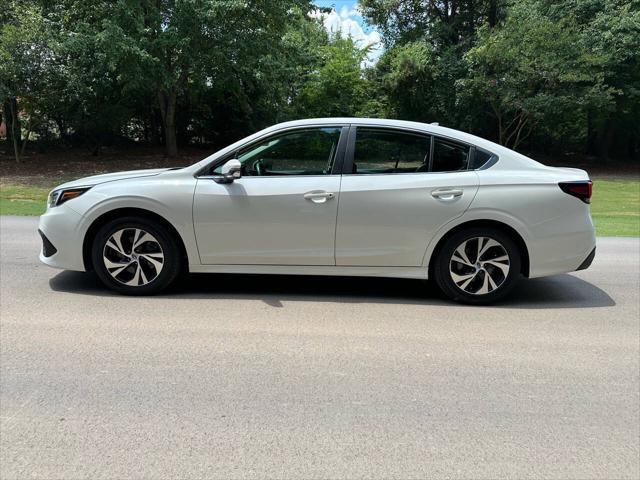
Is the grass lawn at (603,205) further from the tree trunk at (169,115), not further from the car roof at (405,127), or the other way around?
the tree trunk at (169,115)

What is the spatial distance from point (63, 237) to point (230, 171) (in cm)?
180

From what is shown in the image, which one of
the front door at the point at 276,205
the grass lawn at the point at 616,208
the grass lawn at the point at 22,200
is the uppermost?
the front door at the point at 276,205

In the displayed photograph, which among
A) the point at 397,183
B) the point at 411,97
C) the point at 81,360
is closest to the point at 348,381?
the point at 81,360

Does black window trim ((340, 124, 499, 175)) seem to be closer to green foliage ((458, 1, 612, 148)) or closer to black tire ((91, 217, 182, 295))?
black tire ((91, 217, 182, 295))

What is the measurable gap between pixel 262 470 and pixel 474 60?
88.8 ft

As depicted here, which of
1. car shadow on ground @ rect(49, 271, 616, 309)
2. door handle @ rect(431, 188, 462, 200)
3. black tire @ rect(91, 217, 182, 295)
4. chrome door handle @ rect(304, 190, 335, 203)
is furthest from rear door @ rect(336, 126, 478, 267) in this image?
black tire @ rect(91, 217, 182, 295)

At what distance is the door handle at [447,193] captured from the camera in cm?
528

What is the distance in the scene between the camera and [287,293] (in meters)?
5.74

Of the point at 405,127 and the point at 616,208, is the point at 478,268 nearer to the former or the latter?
the point at 405,127

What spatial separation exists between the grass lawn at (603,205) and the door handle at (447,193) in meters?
6.10

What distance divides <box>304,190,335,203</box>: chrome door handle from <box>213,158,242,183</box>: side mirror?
0.68 meters

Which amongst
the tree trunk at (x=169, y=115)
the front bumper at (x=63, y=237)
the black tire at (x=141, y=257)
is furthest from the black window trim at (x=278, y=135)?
the tree trunk at (x=169, y=115)

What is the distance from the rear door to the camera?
5289 millimetres

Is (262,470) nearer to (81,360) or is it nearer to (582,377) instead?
(81,360)
